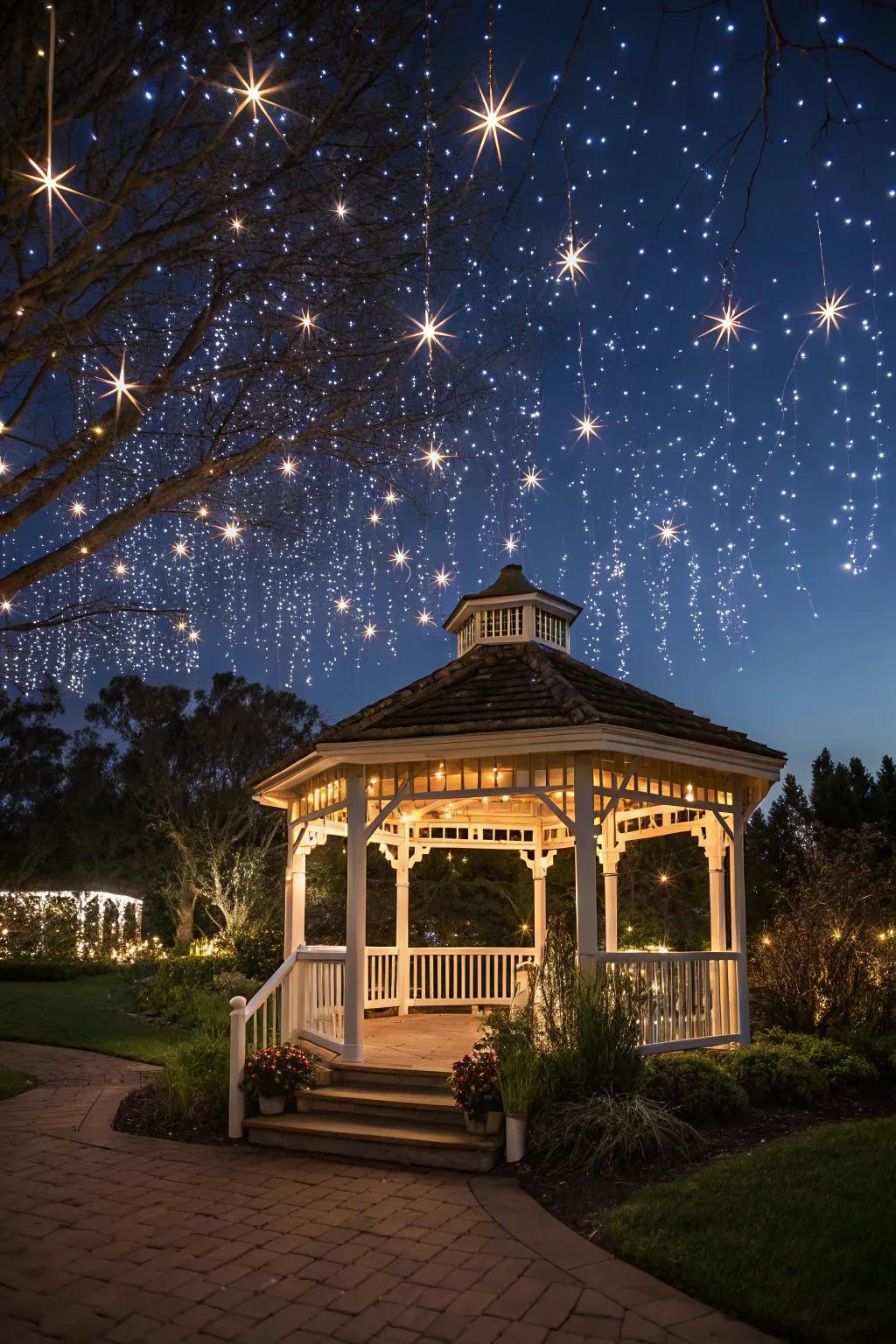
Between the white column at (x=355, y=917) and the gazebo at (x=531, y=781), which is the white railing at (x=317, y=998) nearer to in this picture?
the gazebo at (x=531, y=781)

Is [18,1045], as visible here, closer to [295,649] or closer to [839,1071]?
[295,649]

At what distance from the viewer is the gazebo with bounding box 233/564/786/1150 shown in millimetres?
9461

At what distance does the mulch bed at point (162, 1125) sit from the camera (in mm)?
8516

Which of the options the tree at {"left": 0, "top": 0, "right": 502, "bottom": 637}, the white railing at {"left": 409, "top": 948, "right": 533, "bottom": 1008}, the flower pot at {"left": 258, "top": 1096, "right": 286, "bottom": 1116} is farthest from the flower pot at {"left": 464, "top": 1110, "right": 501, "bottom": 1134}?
the white railing at {"left": 409, "top": 948, "right": 533, "bottom": 1008}

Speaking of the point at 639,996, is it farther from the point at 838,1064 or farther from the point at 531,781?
the point at 838,1064

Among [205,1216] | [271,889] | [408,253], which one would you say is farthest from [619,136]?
[271,889]

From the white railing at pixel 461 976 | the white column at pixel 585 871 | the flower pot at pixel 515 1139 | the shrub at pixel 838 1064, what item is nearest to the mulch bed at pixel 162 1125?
the flower pot at pixel 515 1139

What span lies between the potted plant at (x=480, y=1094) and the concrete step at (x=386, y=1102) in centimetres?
29

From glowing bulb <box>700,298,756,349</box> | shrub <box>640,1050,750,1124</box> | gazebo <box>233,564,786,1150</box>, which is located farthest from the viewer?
gazebo <box>233,564,786,1150</box>

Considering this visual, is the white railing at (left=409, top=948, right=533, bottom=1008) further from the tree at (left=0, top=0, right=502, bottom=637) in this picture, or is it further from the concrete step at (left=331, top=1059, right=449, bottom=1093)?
the tree at (left=0, top=0, right=502, bottom=637)

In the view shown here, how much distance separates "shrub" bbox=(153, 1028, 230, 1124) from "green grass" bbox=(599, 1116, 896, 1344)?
4278 mm

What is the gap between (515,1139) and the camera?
750cm

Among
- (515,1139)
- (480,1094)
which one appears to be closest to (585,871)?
(480,1094)

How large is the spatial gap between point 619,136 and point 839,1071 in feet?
27.1
